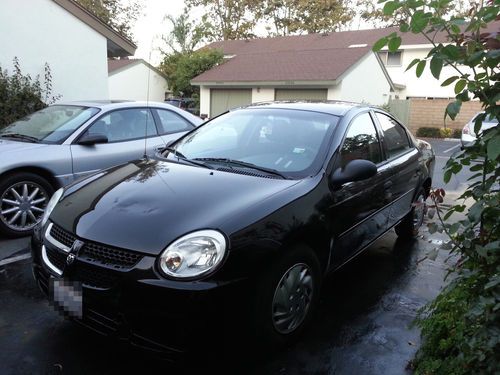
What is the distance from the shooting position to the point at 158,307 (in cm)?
229

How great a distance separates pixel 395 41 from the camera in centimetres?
183

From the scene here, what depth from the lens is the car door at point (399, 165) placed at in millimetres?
4219

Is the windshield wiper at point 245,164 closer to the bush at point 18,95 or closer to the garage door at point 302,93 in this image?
the bush at point 18,95

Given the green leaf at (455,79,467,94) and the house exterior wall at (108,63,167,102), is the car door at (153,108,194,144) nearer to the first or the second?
the green leaf at (455,79,467,94)

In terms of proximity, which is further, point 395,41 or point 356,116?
point 356,116

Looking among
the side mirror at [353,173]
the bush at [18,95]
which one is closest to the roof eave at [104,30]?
the bush at [18,95]

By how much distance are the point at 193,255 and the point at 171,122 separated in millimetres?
4118

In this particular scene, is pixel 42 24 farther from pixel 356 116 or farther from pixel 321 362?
pixel 321 362

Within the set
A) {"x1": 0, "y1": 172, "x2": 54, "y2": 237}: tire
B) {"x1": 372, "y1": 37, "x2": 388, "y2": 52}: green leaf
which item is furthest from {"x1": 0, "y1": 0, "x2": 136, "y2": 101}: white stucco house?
{"x1": 372, "y1": 37, "x2": 388, "y2": 52}: green leaf

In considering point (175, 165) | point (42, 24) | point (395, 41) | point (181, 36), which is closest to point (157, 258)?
point (175, 165)

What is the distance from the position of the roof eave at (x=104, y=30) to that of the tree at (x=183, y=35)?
58.1 feet

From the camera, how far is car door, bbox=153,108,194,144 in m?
6.03

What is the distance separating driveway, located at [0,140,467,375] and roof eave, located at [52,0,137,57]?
779 cm

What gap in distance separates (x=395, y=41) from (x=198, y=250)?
1397 millimetres
